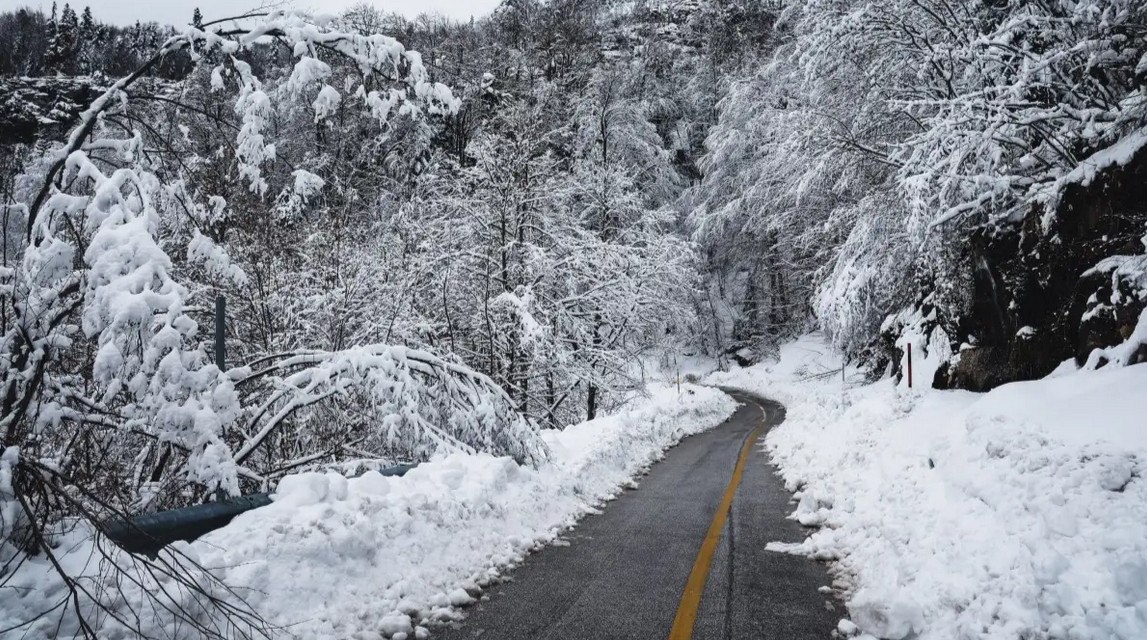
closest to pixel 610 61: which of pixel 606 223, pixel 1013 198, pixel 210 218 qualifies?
pixel 606 223

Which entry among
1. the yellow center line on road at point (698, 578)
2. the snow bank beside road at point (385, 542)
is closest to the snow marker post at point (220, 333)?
the snow bank beside road at point (385, 542)

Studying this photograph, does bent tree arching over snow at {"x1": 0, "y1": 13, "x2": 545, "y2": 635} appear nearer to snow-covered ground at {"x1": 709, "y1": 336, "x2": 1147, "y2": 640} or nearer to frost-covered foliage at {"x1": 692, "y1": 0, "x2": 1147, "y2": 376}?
snow-covered ground at {"x1": 709, "y1": 336, "x2": 1147, "y2": 640}

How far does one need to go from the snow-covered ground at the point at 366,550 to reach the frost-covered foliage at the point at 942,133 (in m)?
6.62

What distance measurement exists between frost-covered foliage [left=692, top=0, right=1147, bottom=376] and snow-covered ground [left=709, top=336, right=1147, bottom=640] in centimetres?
275

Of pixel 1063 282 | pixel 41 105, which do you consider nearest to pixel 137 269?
pixel 41 105

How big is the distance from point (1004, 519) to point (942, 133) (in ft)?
18.6

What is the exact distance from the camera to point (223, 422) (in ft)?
13.3

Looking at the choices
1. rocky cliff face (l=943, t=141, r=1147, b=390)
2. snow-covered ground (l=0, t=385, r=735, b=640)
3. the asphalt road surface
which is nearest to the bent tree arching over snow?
snow-covered ground (l=0, t=385, r=735, b=640)

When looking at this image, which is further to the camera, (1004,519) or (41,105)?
(1004,519)

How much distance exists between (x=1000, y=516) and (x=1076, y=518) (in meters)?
0.72

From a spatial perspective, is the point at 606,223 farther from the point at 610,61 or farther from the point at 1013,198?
the point at 1013,198

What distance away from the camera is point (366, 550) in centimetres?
469

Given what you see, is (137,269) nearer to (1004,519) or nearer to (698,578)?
(698,578)

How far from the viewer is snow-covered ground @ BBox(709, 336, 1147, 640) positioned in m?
3.58
